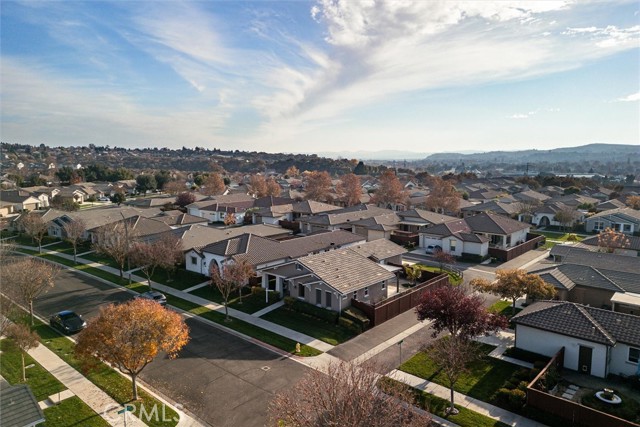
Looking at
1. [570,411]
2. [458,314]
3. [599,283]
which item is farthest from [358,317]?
[599,283]

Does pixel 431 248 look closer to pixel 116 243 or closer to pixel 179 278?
pixel 179 278

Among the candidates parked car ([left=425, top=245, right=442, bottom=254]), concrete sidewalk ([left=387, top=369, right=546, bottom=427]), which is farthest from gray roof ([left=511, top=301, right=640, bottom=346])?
parked car ([left=425, top=245, right=442, bottom=254])

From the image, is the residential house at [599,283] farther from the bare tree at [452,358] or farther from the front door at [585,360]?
the bare tree at [452,358]

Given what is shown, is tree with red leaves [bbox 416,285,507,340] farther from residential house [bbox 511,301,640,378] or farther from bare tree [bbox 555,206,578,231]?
bare tree [bbox 555,206,578,231]

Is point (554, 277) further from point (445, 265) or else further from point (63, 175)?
point (63, 175)

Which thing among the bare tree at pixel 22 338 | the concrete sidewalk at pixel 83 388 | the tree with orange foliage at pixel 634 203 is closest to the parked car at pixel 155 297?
the concrete sidewalk at pixel 83 388

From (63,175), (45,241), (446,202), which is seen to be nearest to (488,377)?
(446,202)
